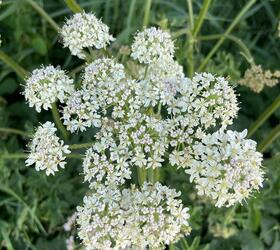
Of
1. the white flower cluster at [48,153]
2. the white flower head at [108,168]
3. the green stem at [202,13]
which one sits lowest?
the white flower cluster at [48,153]

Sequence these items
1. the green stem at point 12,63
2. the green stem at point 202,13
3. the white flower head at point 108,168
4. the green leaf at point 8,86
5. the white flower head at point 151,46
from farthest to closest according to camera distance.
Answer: the green leaf at point 8,86 → the green stem at point 202,13 → the green stem at point 12,63 → the white flower head at point 151,46 → the white flower head at point 108,168

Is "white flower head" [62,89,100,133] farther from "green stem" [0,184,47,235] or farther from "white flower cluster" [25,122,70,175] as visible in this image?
"green stem" [0,184,47,235]

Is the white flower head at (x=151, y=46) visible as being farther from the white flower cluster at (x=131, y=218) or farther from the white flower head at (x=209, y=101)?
the white flower cluster at (x=131, y=218)

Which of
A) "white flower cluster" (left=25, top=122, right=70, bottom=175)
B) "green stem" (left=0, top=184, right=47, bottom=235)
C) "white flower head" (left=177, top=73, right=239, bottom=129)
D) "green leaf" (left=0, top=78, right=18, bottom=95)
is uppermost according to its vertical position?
"white flower head" (left=177, top=73, right=239, bottom=129)

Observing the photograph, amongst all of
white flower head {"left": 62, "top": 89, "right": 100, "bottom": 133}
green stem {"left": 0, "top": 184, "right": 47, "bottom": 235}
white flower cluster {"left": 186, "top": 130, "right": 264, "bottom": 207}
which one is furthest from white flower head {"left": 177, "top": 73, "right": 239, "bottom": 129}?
green stem {"left": 0, "top": 184, "right": 47, "bottom": 235}

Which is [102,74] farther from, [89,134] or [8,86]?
[8,86]

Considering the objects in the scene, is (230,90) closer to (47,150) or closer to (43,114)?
(47,150)

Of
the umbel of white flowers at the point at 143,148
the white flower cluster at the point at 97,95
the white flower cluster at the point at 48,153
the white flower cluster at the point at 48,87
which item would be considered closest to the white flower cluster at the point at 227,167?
the umbel of white flowers at the point at 143,148
